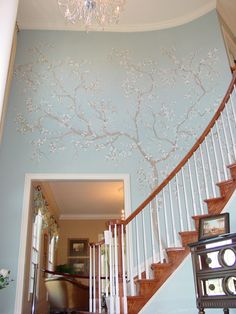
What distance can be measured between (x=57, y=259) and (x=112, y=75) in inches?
257

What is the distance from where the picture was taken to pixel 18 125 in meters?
6.26

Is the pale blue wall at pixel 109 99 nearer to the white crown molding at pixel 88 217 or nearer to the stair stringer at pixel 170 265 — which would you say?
the stair stringer at pixel 170 265

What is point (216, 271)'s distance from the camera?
2707 millimetres

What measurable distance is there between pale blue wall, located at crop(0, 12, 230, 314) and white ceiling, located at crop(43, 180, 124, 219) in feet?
5.05

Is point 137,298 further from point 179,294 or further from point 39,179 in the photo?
point 39,179

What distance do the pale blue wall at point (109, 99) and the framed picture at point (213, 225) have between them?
2.48 metres

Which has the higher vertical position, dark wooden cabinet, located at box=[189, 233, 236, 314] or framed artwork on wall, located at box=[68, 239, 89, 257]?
framed artwork on wall, located at box=[68, 239, 89, 257]

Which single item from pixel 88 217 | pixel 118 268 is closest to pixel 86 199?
pixel 88 217

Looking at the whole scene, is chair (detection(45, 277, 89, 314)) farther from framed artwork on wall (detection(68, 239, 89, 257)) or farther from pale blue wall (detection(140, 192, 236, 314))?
framed artwork on wall (detection(68, 239, 89, 257))

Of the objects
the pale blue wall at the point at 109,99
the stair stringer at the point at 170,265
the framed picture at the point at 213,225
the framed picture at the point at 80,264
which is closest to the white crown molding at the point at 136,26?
the pale blue wall at the point at 109,99

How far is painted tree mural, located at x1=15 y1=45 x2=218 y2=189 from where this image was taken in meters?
6.17

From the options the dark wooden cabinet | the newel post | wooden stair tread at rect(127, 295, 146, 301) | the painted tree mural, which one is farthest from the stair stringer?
the painted tree mural

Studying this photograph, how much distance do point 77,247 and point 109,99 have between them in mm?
6251

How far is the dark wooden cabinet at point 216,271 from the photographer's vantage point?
2.60m
